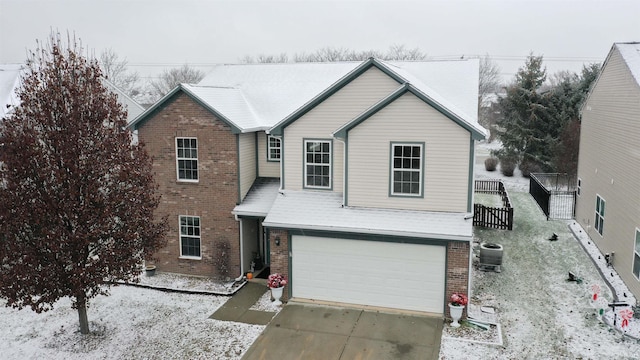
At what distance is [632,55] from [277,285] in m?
14.4

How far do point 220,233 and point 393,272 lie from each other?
657 centimetres

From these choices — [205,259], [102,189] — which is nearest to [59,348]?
[102,189]

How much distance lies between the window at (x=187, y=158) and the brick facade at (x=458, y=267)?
9.27 metres

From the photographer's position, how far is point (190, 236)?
714 inches

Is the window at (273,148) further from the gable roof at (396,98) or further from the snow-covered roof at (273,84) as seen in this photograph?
the gable roof at (396,98)

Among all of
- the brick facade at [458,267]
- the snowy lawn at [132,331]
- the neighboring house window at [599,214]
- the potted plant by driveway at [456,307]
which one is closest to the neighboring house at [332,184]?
the brick facade at [458,267]

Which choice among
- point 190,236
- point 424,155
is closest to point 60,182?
point 190,236

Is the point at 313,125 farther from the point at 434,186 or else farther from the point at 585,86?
the point at 585,86

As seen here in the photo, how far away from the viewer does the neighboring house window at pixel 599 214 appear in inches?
770

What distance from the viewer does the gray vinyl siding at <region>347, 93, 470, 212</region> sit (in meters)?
14.5

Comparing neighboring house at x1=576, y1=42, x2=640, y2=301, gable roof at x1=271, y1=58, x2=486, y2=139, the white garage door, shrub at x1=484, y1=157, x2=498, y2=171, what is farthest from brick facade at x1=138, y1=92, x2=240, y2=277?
shrub at x1=484, y1=157, x2=498, y2=171

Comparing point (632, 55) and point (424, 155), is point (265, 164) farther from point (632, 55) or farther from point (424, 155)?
point (632, 55)

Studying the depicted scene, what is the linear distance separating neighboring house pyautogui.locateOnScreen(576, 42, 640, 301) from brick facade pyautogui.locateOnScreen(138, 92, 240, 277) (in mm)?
12983

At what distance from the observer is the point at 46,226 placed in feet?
38.6
